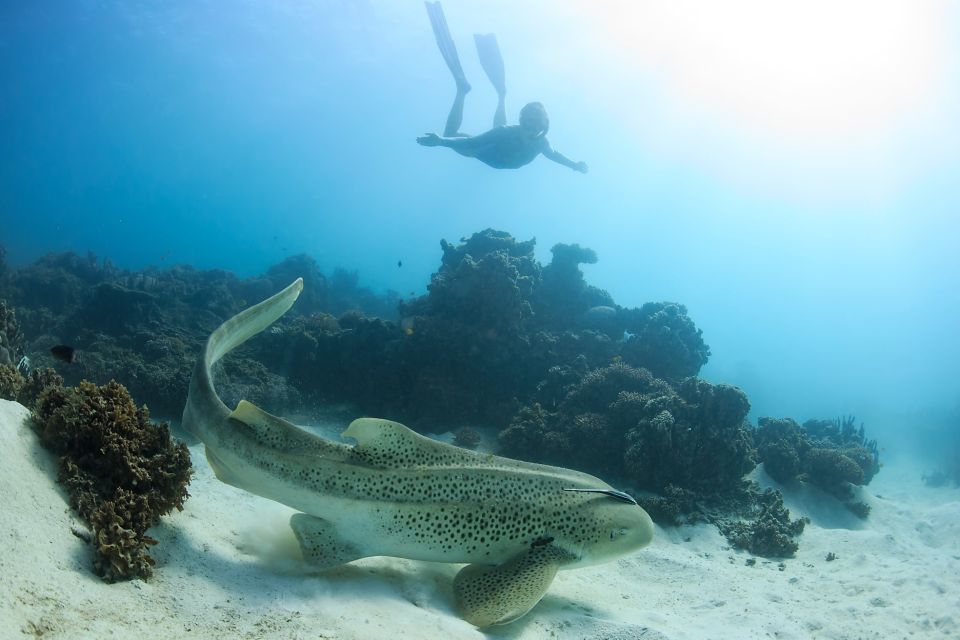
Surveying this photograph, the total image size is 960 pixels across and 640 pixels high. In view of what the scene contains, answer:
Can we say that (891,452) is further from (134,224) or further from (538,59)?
(134,224)

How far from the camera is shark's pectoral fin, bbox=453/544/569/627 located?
4.00m

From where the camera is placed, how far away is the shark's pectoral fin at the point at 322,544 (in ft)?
14.2

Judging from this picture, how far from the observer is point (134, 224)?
134m

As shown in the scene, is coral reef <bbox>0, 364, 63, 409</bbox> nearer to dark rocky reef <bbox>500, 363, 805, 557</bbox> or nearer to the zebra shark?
the zebra shark

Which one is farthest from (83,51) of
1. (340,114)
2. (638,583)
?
(638,583)

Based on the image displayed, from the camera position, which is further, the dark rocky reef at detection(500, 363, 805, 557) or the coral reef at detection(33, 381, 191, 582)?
the dark rocky reef at detection(500, 363, 805, 557)

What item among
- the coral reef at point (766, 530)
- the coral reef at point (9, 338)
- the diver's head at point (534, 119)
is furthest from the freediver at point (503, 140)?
the coral reef at point (766, 530)

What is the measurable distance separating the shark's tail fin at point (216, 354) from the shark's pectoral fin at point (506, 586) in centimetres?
283

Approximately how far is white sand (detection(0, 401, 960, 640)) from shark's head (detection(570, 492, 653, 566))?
1.99ft

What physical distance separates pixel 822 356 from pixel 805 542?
385 feet

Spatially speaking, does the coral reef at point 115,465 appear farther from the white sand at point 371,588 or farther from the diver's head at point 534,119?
the diver's head at point 534,119

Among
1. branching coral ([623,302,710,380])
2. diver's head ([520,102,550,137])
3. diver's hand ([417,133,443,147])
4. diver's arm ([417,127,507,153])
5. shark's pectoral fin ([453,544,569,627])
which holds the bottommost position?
shark's pectoral fin ([453,544,569,627])

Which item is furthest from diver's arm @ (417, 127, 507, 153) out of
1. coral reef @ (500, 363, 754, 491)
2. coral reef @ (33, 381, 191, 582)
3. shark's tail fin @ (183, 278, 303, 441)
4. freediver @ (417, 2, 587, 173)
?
coral reef @ (33, 381, 191, 582)

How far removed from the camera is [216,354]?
5375mm
